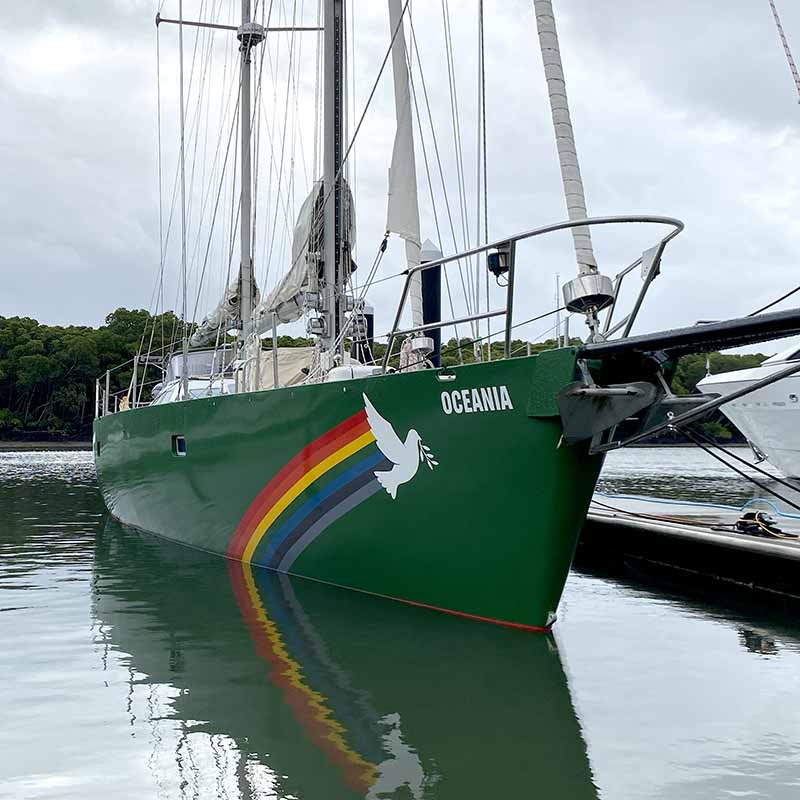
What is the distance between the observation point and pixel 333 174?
432 inches

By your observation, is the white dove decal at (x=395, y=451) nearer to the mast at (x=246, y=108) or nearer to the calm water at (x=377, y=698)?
the calm water at (x=377, y=698)

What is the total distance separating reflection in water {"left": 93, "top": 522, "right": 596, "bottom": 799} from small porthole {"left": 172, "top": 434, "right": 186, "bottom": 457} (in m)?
2.55

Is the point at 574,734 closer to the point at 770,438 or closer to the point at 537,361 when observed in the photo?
the point at 537,361

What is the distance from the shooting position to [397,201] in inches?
364

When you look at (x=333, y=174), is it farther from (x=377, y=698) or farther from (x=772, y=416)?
(x=772, y=416)

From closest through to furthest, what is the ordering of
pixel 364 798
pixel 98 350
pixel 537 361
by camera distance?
1. pixel 364 798
2. pixel 537 361
3. pixel 98 350

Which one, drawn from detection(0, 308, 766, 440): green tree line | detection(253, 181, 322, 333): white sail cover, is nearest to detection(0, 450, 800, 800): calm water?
detection(253, 181, 322, 333): white sail cover

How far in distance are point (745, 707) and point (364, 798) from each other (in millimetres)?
2519

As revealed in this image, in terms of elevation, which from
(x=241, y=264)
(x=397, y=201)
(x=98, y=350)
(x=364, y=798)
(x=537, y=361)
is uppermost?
(x=98, y=350)

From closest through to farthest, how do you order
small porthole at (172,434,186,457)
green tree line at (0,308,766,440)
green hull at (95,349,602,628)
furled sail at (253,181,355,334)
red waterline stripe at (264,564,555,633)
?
green hull at (95,349,602,628) < red waterline stripe at (264,564,555,633) < furled sail at (253,181,355,334) < small porthole at (172,434,186,457) < green tree line at (0,308,766,440)

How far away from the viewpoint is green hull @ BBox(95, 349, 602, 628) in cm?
670

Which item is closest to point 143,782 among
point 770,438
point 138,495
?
point 138,495

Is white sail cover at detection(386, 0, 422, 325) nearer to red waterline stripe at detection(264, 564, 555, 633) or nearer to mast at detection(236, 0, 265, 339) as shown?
red waterline stripe at detection(264, 564, 555, 633)

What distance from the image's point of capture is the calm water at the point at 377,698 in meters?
4.34
